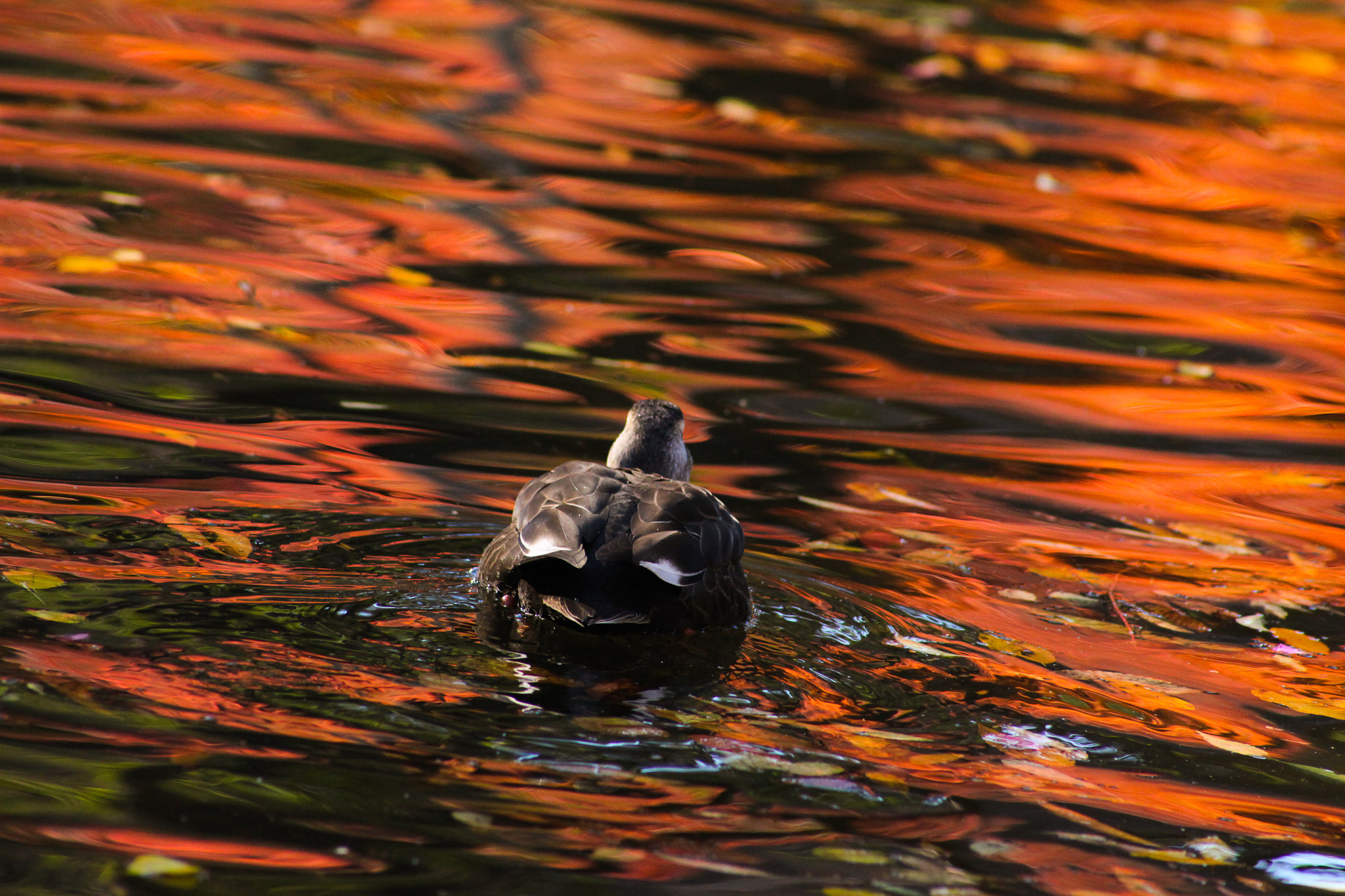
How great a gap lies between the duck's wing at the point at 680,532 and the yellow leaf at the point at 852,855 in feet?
4.22

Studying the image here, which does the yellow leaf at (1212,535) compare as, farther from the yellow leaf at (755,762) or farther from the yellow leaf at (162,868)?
the yellow leaf at (162,868)

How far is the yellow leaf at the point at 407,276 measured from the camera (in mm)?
10562

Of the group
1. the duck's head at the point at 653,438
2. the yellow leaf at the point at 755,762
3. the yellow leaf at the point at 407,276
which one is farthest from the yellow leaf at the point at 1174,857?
the yellow leaf at the point at 407,276

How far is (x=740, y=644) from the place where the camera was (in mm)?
5957

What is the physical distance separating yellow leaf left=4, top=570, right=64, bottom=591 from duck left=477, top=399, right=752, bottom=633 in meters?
1.56

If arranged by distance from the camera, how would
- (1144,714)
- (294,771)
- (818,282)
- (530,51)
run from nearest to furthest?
(294,771), (1144,714), (818,282), (530,51)

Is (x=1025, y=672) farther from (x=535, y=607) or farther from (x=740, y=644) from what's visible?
(x=535, y=607)

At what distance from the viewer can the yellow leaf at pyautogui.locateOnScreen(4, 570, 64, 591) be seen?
18.4 ft

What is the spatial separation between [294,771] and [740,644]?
1.93 m

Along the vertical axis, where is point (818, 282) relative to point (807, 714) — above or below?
above

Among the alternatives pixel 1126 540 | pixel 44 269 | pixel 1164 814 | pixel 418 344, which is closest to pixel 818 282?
pixel 418 344

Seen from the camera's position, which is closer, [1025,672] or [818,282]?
[1025,672]

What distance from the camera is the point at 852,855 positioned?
14.8 feet

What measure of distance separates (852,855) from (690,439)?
433cm
